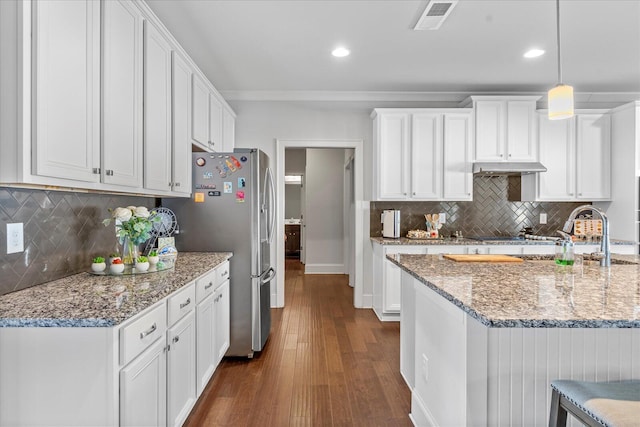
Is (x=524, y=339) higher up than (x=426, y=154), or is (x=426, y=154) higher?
(x=426, y=154)

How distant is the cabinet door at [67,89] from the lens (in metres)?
1.36

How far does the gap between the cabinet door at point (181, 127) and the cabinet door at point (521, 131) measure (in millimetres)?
3464

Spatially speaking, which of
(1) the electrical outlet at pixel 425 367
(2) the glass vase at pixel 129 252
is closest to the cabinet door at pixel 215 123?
(2) the glass vase at pixel 129 252

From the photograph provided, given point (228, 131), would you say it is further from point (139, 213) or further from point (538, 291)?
point (538, 291)

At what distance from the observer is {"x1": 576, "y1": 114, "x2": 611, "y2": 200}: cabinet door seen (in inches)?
171

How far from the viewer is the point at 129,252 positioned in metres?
2.17

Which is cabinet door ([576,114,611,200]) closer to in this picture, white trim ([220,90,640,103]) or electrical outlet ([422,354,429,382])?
white trim ([220,90,640,103])

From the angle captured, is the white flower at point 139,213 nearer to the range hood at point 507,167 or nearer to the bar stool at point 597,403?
the bar stool at point 597,403

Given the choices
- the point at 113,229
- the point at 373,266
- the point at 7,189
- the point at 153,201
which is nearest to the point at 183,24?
the point at 153,201

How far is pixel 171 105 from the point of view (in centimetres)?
257

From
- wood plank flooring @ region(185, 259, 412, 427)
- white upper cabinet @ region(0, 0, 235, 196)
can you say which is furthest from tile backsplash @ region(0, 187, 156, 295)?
wood plank flooring @ region(185, 259, 412, 427)

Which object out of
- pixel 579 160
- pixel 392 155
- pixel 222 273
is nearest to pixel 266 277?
pixel 222 273

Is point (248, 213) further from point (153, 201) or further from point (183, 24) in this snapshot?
point (183, 24)

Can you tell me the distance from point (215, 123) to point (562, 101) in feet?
9.42
